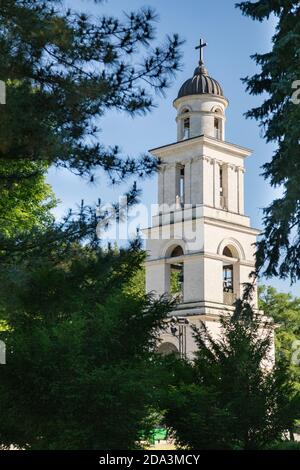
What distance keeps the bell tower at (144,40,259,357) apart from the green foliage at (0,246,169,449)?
833 inches

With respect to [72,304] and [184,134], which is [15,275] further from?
[184,134]

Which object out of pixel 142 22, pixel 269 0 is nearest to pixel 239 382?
pixel 142 22

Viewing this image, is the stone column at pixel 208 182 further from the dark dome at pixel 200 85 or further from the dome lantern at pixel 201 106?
the dark dome at pixel 200 85

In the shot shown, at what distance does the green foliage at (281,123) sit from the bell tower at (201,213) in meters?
16.7

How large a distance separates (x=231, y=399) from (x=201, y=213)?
2154cm

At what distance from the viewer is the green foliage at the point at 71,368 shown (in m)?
10.2

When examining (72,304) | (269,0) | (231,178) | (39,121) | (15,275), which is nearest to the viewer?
(15,275)

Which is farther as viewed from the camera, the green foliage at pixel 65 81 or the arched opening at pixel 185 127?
the arched opening at pixel 185 127

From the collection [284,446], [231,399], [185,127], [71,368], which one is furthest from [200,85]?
[71,368]

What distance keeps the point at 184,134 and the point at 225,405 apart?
25203mm

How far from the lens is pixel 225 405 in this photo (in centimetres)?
1233

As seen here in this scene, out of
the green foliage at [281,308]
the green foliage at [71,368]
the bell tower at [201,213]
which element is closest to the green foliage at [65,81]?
the green foliage at [71,368]

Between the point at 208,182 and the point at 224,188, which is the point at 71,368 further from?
the point at 224,188

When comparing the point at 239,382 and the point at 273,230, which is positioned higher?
the point at 273,230
